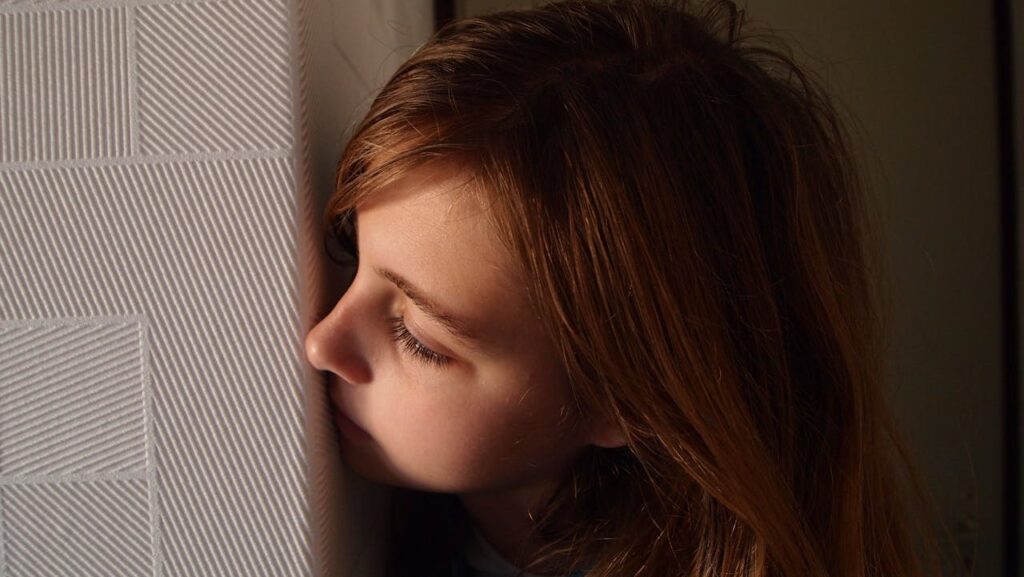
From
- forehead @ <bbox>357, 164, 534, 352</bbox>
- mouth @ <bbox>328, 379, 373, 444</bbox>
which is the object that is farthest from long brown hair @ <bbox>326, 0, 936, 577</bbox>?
mouth @ <bbox>328, 379, 373, 444</bbox>

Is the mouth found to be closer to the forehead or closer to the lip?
the lip

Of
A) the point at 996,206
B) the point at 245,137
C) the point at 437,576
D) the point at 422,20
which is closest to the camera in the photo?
the point at 245,137

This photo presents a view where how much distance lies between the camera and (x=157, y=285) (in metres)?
0.40

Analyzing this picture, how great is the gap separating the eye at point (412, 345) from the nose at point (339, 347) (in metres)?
0.03

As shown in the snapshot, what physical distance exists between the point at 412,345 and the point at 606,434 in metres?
0.16

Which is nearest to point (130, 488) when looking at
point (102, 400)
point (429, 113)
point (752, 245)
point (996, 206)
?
point (102, 400)

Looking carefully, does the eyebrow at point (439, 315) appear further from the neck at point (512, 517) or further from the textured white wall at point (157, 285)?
the neck at point (512, 517)

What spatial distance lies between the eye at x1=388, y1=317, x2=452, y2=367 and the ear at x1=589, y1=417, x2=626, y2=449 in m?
0.13

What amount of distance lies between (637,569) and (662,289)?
223mm

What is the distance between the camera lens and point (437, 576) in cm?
65

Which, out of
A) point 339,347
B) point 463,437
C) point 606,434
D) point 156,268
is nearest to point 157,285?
point 156,268

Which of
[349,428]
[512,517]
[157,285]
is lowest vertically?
[512,517]

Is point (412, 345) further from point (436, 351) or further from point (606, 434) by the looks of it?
point (606, 434)

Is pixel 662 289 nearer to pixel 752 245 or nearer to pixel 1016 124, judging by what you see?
pixel 752 245
